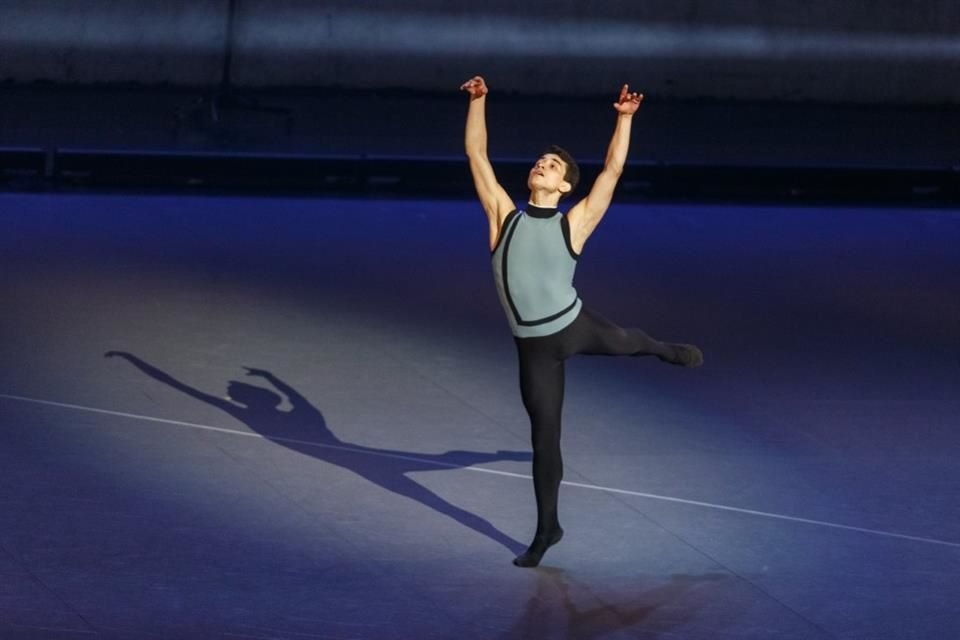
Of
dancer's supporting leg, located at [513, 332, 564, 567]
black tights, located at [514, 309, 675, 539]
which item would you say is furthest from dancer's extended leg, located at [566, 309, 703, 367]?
dancer's supporting leg, located at [513, 332, 564, 567]

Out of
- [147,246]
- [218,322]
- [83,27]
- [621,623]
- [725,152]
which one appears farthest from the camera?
[83,27]

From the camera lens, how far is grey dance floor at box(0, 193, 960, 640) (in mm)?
6758

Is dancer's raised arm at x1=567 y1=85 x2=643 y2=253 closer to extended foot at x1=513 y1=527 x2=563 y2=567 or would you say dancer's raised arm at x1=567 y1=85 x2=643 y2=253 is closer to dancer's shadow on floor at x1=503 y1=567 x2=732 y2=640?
extended foot at x1=513 y1=527 x2=563 y2=567

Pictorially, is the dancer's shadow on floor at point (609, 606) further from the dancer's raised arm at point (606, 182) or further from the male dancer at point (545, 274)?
the dancer's raised arm at point (606, 182)

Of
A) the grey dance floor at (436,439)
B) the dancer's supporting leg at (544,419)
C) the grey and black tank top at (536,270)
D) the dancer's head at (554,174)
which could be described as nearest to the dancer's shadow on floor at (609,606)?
the grey dance floor at (436,439)

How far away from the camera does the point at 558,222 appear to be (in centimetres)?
695

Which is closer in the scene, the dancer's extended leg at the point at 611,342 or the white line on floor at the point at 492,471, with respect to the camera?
the dancer's extended leg at the point at 611,342

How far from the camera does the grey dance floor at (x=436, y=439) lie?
6758 mm

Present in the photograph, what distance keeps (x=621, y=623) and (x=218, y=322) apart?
17.8 ft

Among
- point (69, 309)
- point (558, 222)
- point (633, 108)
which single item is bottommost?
point (69, 309)

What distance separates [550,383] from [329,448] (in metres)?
2.11

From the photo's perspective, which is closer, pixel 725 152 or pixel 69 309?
pixel 69 309

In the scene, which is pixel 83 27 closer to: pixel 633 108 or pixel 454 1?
pixel 454 1

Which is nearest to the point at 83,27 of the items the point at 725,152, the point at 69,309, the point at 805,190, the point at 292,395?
the point at 725,152
